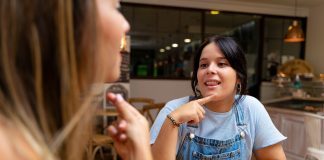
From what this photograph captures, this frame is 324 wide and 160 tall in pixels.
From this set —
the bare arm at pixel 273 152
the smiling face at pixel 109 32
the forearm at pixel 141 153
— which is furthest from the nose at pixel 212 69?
the smiling face at pixel 109 32

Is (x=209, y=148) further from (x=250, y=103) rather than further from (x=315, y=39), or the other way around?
(x=315, y=39)

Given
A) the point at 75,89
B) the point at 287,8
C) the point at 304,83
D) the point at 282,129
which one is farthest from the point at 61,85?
the point at 287,8

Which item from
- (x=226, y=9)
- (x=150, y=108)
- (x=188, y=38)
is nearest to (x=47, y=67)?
(x=150, y=108)

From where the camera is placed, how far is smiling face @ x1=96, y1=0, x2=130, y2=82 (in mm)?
534

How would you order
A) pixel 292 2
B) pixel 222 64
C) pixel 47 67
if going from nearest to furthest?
pixel 47 67 → pixel 222 64 → pixel 292 2

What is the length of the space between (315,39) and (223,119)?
5326 mm

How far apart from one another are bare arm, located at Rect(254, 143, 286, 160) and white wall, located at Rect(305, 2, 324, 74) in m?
4.86

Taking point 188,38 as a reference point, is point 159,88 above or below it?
below

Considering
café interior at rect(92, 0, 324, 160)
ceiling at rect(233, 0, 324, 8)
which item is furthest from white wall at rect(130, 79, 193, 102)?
ceiling at rect(233, 0, 324, 8)

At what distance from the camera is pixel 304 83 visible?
5039mm

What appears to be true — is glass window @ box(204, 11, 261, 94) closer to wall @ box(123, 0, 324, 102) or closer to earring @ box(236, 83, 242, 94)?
wall @ box(123, 0, 324, 102)

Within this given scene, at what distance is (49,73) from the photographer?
472 millimetres

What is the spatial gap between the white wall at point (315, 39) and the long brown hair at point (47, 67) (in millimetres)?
5939

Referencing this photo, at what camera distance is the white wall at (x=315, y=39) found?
5727 mm
